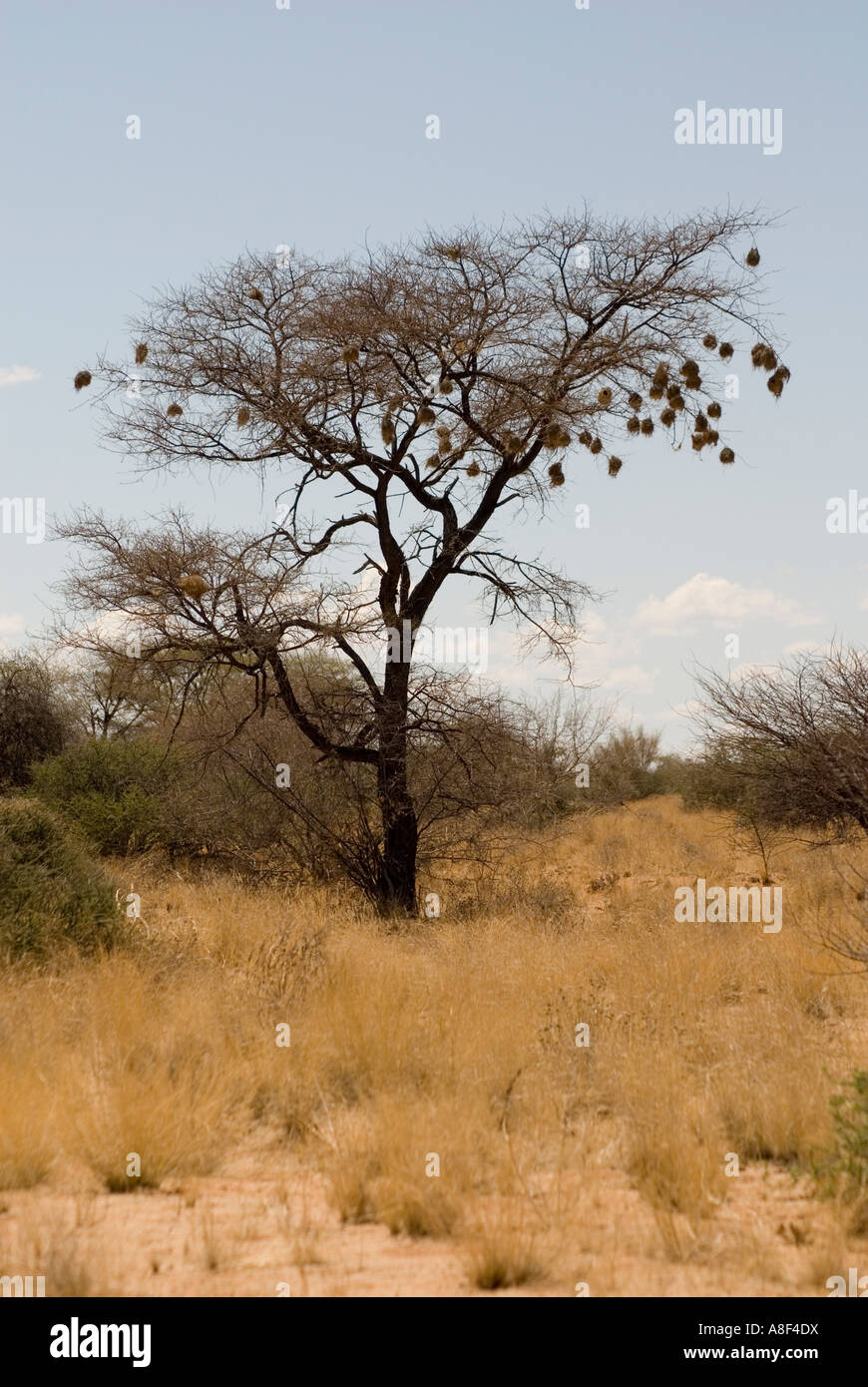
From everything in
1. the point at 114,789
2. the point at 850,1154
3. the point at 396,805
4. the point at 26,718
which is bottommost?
the point at 850,1154

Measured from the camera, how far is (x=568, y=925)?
12695 mm

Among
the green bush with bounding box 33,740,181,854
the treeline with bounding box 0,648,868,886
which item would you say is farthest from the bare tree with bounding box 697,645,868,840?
the green bush with bounding box 33,740,181,854

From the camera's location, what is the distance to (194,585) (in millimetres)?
13047

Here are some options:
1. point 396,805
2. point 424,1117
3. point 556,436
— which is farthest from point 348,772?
point 424,1117

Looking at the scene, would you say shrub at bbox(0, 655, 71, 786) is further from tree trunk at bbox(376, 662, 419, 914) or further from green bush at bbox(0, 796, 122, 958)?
green bush at bbox(0, 796, 122, 958)

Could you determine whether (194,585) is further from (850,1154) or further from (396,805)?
(850,1154)

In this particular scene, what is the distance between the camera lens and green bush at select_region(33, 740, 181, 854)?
18.9m

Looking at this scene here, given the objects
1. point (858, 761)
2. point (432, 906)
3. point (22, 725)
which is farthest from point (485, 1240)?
point (22, 725)

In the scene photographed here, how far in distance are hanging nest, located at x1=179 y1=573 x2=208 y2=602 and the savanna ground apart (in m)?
4.05

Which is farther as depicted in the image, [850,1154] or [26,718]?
[26,718]

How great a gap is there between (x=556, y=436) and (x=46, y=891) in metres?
7.68

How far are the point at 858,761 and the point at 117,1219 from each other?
10.7 m
